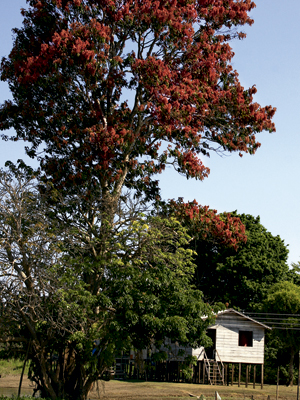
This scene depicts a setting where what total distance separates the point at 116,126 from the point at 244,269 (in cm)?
2826

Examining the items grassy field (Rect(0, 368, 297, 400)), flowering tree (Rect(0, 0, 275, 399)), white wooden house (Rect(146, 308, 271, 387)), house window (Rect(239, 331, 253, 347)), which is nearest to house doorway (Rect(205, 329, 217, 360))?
white wooden house (Rect(146, 308, 271, 387))

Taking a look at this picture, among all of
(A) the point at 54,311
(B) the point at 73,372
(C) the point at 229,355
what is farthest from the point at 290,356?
(A) the point at 54,311

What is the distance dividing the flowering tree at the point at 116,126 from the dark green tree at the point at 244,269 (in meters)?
23.4

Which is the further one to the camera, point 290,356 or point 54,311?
point 290,356

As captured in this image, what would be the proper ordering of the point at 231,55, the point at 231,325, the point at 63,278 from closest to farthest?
the point at 63,278 < the point at 231,55 < the point at 231,325

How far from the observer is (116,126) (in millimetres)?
19531

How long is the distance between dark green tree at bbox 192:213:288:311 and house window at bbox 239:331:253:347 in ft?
16.5

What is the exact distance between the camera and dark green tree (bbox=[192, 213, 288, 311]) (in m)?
44.3

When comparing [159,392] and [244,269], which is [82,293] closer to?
[159,392]

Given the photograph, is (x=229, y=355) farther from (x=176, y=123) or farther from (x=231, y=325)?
(x=176, y=123)

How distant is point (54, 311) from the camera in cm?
1694

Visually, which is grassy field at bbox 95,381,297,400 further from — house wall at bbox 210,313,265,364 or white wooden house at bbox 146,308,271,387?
house wall at bbox 210,313,265,364

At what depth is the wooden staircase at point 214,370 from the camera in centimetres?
3638

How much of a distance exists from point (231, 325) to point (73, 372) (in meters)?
19.7
